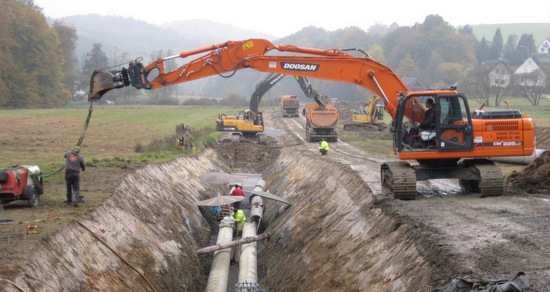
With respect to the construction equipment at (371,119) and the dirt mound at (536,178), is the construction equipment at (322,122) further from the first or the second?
the dirt mound at (536,178)

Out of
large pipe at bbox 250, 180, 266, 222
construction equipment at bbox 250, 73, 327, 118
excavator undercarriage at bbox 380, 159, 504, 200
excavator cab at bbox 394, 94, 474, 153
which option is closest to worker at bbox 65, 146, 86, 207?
large pipe at bbox 250, 180, 266, 222

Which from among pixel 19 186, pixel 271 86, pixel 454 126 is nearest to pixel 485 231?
pixel 454 126

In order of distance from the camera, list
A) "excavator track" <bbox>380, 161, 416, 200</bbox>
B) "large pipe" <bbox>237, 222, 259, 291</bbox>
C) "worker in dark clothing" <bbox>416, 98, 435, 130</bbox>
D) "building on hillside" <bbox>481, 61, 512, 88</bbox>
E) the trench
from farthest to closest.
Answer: "building on hillside" <bbox>481, 61, 512, 88</bbox> → "worker in dark clothing" <bbox>416, 98, 435, 130</bbox> → "excavator track" <bbox>380, 161, 416, 200</bbox> → "large pipe" <bbox>237, 222, 259, 291</bbox> → the trench

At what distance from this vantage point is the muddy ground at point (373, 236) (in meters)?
10.8

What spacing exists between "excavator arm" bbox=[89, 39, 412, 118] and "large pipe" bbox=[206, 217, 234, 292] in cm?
538

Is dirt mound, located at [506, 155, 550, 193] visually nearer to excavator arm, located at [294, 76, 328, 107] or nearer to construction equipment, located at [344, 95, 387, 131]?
excavator arm, located at [294, 76, 328, 107]

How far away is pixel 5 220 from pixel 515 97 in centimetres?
7526

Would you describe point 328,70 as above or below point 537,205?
above

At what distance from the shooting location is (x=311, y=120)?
45531 millimetres

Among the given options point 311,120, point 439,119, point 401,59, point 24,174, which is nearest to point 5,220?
point 24,174

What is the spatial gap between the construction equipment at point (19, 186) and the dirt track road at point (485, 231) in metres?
9.60

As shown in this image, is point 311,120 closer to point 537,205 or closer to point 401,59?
point 537,205

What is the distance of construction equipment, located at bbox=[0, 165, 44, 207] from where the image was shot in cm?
1694

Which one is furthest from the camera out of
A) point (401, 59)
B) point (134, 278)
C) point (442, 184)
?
point (401, 59)
